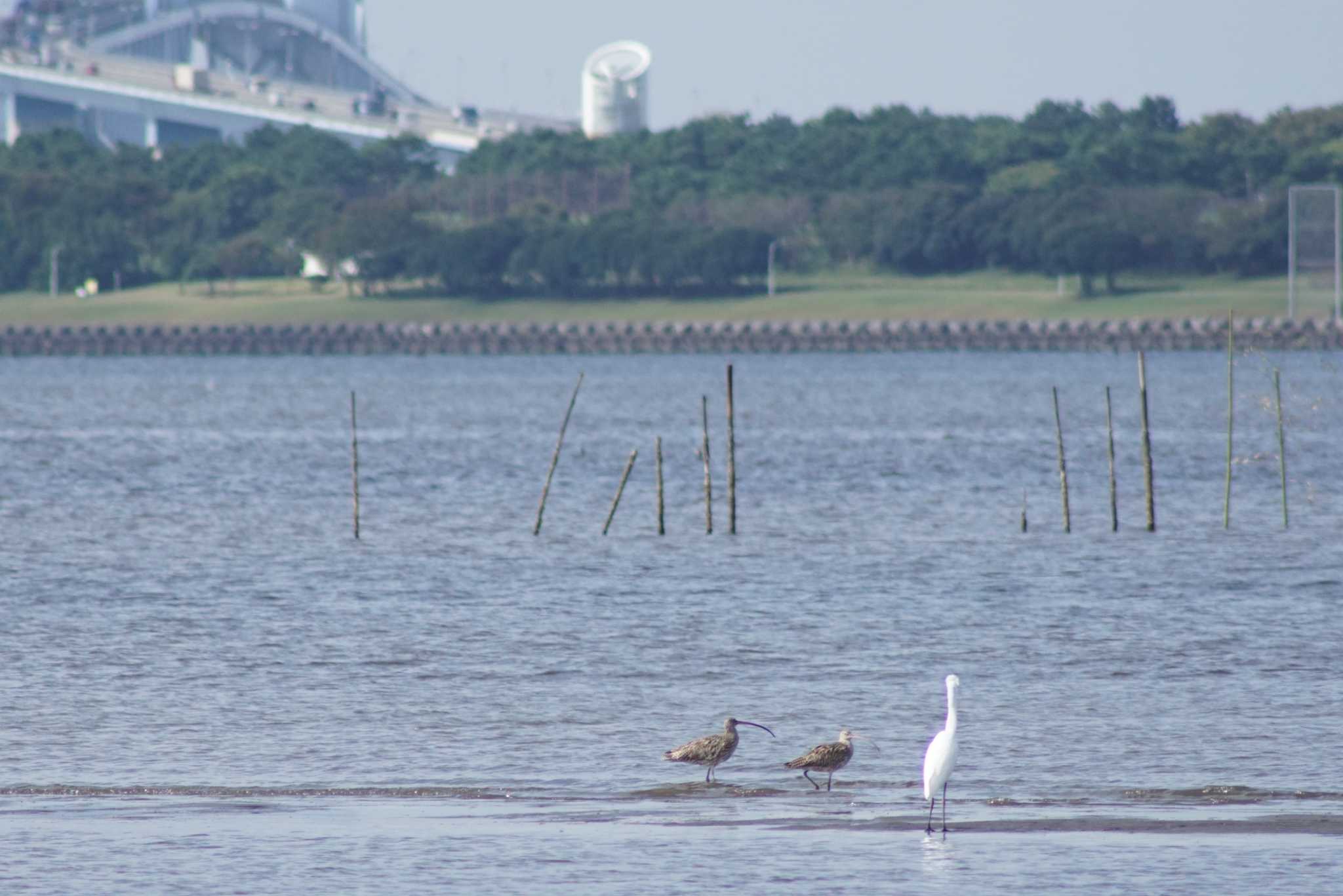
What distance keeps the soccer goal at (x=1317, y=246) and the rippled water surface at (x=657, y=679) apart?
116 meters

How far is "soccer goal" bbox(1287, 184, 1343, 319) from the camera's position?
620 feet

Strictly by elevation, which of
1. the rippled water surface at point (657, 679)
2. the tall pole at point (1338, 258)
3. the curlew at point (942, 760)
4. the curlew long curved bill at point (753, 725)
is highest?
the tall pole at point (1338, 258)

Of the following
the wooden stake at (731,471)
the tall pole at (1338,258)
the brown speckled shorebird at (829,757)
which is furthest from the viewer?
the tall pole at (1338,258)

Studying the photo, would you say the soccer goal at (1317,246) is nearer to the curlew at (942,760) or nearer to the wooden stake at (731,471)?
the wooden stake at (731,471)

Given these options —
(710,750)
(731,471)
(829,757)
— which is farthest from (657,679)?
(731,471)

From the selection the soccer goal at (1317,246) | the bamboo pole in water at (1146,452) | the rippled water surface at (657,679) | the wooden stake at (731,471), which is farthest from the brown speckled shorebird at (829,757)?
the soccer goal at (1317,246)

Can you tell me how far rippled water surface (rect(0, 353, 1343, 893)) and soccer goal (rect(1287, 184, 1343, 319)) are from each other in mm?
116060

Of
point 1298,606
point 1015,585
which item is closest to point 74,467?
point 1015,585

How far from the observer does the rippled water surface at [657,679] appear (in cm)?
2017

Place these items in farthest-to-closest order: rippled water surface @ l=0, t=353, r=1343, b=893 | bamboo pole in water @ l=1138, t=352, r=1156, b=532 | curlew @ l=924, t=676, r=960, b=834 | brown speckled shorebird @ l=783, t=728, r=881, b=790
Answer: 1. bamboo pole in water @ l=1138, t=352, r=1156, b=532
2. brown speckled shorebird @ l=783, t=728, r=881, b=790
3. curlew @ l=924, t=676, r=960, b=834
4. rippled water surface @ l=0, t=353, r=1343, b=893

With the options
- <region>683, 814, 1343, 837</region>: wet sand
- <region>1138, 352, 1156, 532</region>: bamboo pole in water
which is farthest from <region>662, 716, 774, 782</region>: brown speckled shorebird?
<region>1138, 352, 1156, 532</region>: bamboo pole in water

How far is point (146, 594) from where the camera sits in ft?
141

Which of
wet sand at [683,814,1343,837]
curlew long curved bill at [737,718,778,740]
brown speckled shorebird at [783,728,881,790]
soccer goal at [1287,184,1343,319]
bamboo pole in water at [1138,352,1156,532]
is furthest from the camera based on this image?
soccer goal at [1287,184,1343,319]

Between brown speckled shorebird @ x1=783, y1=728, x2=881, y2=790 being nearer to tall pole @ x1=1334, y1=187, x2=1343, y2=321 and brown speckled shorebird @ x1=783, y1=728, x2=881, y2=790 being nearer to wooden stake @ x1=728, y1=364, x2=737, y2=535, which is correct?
wooden stake @ x1=728, y1=364, x2=737, y2=535
